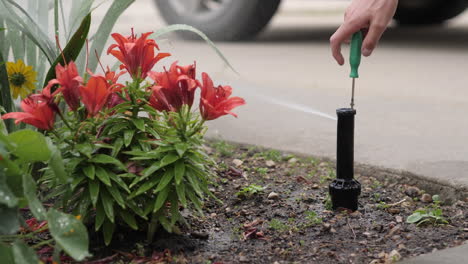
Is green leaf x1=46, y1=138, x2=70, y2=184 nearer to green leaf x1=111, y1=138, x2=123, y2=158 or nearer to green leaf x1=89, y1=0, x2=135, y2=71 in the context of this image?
green leaf x1=111, y1=138, x2=123, y2=158

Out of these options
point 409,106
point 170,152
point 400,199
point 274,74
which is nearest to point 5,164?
point 170,152

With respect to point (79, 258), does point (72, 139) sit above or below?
above

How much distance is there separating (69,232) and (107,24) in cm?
84

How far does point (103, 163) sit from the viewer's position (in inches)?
75.2

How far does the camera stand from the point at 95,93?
185cm

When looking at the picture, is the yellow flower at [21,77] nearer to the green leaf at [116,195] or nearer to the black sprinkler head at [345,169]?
the green leaf at [116,195]

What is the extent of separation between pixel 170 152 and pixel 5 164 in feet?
1.31

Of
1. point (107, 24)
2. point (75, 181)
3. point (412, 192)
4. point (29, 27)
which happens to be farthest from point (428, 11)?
point (75, 181)

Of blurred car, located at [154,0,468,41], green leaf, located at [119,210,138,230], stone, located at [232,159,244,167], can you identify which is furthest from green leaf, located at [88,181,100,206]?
blurred car, located at [154,0,468,41]

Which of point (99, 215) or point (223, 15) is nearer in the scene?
point (99, 215)

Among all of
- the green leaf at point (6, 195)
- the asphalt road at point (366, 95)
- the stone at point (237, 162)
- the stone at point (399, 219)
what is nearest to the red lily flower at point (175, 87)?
the green leaf at point (6, 195)

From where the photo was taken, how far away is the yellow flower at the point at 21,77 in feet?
7.73

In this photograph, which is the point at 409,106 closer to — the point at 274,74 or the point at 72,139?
the point at 274,74

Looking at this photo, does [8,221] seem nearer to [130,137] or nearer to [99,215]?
[99,215]
